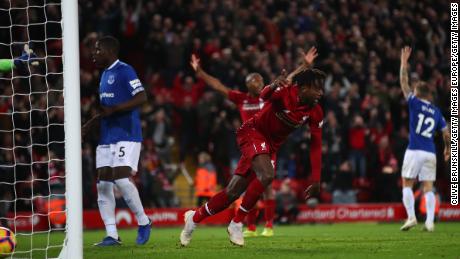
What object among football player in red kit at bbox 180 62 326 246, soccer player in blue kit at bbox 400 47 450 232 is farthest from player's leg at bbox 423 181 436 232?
football player in red kit at bbox 180 62 326 246

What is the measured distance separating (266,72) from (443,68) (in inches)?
227

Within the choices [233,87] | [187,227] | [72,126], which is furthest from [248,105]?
[233,87]

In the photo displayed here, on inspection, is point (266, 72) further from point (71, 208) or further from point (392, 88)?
point (71, 208)

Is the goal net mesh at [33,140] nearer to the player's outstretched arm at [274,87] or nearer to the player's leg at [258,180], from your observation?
the player's leg at [258,180]

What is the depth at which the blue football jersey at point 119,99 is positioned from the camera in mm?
9961

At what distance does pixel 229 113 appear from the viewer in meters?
19.1

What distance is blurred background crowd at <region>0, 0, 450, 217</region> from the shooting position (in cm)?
1839

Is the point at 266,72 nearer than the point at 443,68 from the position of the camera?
Yes

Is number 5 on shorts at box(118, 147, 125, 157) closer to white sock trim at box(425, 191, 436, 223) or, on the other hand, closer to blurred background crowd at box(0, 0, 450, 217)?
white sock trim at box(425, 191, 436, 223)

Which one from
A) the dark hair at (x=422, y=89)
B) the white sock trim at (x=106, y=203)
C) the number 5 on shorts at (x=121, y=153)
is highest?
the dark hair at (x=422, y=89)

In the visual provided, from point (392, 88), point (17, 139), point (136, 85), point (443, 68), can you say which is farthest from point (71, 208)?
point (443, 68)

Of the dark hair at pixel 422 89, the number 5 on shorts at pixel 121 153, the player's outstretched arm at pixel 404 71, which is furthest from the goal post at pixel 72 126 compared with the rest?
the dark hair at pixel 422 89

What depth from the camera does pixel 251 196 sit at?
9.46 m

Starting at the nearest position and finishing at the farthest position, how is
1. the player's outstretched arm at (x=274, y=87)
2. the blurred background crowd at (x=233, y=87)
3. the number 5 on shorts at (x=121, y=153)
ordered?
the player's outstretched arm at (x=274, y=87), the number 5 on shorts at (x=121, y=153), the blurred background crowd at (x=233, y=87)
